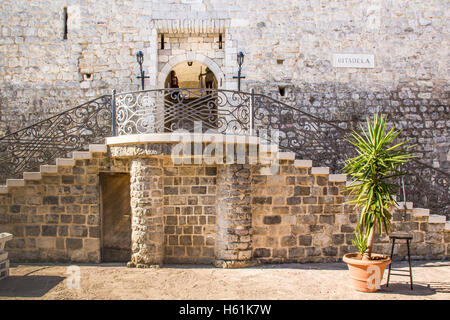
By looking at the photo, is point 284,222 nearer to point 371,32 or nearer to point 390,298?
point 390,298

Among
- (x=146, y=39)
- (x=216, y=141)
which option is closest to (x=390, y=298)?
(x=216, y=141)

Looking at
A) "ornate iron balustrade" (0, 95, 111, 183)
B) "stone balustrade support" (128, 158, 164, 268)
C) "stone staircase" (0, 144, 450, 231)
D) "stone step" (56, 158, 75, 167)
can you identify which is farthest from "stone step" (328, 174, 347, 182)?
"stone step" (56, 158, 75, 167)

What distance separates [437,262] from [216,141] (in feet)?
15.2

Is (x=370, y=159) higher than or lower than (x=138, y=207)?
higher

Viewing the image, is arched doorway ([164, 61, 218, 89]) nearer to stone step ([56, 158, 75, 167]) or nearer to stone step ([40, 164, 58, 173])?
stone step ([56, 158, 75, 167])

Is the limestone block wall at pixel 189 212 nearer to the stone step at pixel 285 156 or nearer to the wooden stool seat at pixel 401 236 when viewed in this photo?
the stone step at pixel 285 156

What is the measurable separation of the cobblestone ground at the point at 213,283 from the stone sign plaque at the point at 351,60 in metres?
5.25

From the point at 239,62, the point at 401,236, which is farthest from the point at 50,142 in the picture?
the point at 401,236

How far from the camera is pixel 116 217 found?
683 cm

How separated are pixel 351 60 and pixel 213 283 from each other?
696cm

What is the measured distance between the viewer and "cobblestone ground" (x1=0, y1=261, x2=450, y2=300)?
4859 millimetres

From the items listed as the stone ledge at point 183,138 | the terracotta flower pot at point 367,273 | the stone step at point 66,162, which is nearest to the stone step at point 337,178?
the stone ledge at point 183,138

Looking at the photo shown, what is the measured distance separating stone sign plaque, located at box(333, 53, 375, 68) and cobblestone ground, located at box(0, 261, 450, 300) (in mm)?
5246

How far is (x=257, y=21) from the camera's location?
928 centimetres
